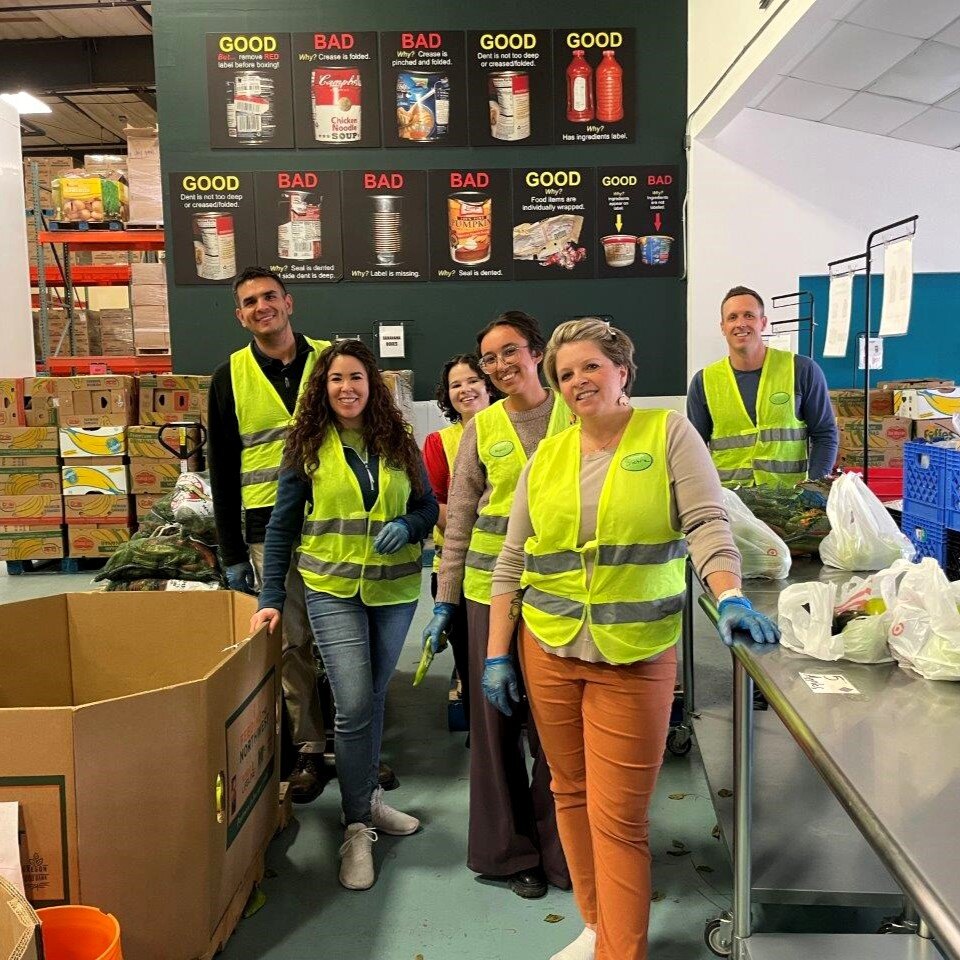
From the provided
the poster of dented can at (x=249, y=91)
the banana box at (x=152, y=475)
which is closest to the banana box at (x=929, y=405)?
the poster of dented can at (x=249, y=91)

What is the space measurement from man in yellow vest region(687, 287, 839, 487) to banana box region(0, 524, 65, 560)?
15.6 ft

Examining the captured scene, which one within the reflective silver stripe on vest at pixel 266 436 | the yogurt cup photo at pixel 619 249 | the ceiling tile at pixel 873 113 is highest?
the ceiling tile at pixel 873 113

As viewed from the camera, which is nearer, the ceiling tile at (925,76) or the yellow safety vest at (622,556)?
the yellow safety vest at (622,556)

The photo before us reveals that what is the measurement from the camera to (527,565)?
80.3 inches

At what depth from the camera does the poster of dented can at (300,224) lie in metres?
6.46

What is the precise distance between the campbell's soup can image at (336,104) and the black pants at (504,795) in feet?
16.3

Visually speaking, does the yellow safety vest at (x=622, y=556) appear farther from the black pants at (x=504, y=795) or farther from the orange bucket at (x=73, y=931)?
the orange bucket at (x=73, y=931)

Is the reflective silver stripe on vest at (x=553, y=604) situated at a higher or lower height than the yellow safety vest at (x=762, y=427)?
lower

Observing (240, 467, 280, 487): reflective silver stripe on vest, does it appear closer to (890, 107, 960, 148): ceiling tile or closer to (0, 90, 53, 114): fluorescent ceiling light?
(890, 107, 960, 148): ceiling tile

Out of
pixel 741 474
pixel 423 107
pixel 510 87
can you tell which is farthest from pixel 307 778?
pixel 510 87

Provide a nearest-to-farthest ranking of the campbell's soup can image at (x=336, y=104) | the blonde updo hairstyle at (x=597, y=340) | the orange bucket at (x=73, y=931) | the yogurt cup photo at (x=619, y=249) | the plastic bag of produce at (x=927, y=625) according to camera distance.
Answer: the plastic bag of produce at (x=927, y=625)
the orange bucket at (x=73, y=931)
the blonde updo hairstyle at (x=597, y=340)
the campbell's soup can image at (x=336, y=104)
the yogurt cup photo at (x=619, y=249)

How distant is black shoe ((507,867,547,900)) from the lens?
2463mm

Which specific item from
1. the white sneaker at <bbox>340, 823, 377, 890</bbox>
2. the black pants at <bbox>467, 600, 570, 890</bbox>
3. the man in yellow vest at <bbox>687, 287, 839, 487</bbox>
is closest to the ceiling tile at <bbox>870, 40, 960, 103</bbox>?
the man in yellow vest at <bbox>687, 287, 839, 487</bbox>

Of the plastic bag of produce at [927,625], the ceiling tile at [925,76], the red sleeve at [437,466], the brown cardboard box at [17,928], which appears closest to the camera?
the brown cardboard box at [17,928]
